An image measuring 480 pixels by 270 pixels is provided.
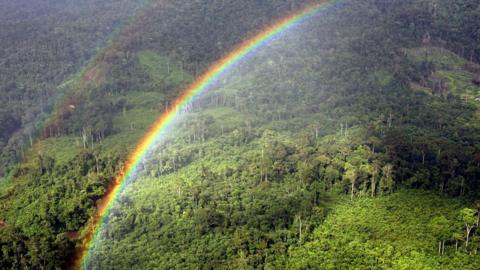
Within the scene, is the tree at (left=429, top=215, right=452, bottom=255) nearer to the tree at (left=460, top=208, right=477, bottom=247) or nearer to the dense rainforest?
the dense rainforest

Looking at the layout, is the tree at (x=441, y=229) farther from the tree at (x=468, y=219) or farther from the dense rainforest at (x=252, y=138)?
the tree at (x=468, y=219)

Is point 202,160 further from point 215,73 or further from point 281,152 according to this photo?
point 215,73

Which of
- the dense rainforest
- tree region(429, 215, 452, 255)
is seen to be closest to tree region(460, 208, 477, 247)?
the dense rainforest

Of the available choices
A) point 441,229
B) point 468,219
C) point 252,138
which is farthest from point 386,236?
point 252,138

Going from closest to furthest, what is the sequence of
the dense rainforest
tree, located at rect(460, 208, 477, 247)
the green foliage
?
1. the green foliage
2. tree, located at rect(460, 208, 477, 247)
3. the dense rainforest

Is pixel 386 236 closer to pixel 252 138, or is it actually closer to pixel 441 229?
pixel 441 229

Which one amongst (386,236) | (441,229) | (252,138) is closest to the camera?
(441,229)

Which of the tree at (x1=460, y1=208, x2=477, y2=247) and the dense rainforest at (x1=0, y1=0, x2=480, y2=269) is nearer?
the tree at (x1=460, y1=208, x2=477, y2=247)

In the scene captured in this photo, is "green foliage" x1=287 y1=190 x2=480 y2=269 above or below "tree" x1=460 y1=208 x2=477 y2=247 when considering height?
below

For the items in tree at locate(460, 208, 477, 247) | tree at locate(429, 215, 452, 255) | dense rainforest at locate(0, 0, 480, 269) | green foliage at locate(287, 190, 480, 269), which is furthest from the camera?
dense rainforest at locate(0, 0, 480, 269)

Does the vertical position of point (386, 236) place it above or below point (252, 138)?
below
